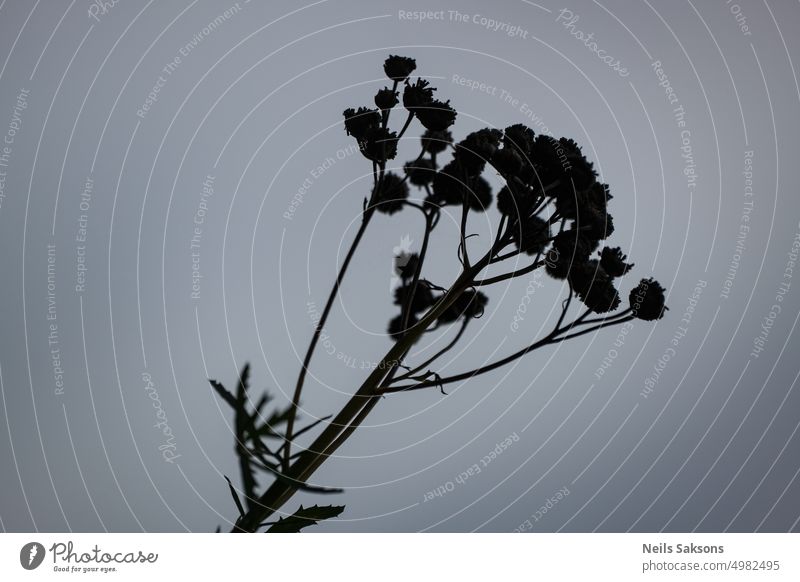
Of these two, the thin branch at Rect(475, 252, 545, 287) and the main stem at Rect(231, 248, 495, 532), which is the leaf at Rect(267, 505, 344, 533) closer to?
the main stem at Rect(231, 248, 495, 532)

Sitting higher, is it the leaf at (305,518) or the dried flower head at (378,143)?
the dried flower head at (378,143)

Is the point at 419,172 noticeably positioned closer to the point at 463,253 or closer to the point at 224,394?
the point at 463,253

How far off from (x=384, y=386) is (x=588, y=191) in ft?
1.45

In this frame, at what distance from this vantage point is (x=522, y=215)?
1.08m

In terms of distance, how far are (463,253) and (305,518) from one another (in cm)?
48

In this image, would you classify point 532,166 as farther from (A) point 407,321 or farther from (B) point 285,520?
(B) point 285,520

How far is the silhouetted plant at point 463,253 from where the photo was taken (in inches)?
40.1

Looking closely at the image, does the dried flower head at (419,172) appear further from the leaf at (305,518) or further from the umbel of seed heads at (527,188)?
the leaf at (305,518)
